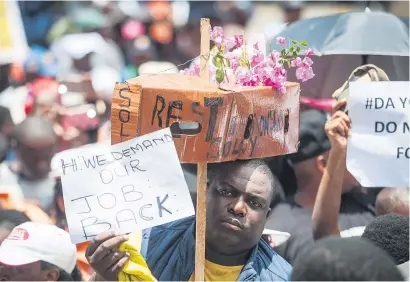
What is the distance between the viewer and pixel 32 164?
19.8ft

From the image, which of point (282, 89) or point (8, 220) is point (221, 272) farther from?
point (8, 220)

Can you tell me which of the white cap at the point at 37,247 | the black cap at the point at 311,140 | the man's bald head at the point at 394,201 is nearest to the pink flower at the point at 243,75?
the white cap at the point at 37,247

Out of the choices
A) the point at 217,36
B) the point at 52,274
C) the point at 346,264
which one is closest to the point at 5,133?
the point at 52,274

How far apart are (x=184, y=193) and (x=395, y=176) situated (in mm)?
1244

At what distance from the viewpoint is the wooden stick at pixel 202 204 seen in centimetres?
352

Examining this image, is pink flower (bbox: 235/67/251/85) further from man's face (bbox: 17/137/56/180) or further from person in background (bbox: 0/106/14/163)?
person in background (bbox: 0/106/14/163)

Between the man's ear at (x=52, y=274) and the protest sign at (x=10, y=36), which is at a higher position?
the protest sign at (x=10, y=36)

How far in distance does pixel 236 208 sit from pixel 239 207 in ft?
0.04

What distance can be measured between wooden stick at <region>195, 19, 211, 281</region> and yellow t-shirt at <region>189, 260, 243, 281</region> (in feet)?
0.40

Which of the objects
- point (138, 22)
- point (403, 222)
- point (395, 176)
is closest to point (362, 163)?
point (395, 176)

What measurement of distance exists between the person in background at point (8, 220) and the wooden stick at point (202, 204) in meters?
1.07

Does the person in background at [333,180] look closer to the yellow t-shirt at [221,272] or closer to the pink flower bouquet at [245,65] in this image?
the pink flower bouquet at [245,65]

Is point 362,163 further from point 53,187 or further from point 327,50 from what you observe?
point 53,187

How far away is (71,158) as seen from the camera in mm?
3418
